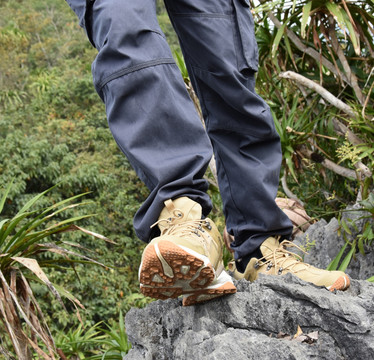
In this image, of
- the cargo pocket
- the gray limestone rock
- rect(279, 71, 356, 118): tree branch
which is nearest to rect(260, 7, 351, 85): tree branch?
rect(279, 71, 356, 118): tree branch

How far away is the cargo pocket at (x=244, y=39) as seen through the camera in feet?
5.39

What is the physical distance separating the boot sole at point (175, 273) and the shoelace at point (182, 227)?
101mm

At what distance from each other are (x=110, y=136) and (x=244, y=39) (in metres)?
9.64

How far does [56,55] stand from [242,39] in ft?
51.6

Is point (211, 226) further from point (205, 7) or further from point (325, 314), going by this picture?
point (205, 7)

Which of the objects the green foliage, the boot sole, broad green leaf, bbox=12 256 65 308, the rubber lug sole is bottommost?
the green foliage

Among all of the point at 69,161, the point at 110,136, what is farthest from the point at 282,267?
the point at 110,136

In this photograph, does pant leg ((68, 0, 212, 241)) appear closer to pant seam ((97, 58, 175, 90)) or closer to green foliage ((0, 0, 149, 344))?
pant seam ((97, 58, 175, 90))

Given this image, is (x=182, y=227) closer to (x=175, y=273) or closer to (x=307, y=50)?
(x=175, y=273)

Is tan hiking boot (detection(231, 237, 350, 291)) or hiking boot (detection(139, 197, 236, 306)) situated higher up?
hiking boot (detection(139, 197, 236, 306))

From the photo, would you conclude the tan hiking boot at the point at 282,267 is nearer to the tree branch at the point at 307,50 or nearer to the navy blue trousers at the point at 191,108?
the navy blue trousers at the point at 191,108

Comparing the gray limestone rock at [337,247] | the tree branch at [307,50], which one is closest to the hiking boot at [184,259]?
the gray limestone rock at [337,247]

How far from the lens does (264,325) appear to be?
1462 millimetres

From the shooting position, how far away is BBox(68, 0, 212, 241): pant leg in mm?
1390
